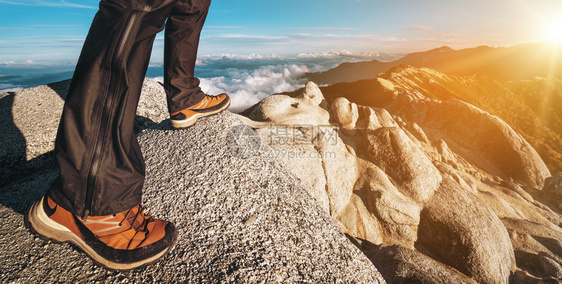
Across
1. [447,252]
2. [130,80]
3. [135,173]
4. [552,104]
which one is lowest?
[552,104]

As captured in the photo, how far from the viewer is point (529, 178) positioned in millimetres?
22953

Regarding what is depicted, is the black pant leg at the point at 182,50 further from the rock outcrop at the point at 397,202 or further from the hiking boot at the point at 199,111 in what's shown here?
the rock outcrop at the point at 397,202

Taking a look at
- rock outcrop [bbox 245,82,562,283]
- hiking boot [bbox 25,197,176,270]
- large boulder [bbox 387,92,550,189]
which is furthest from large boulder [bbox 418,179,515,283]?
large boulder [bbox 387,92,550,189]

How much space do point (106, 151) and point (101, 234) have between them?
93 centimetres

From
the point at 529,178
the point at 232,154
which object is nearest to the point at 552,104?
the point at 529,178

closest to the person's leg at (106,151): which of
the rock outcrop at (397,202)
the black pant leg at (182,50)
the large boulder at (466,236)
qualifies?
the black pant leg at (182,50)

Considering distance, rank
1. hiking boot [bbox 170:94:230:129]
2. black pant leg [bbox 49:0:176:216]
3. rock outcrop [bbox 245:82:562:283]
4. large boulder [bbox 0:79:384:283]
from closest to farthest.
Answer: black pant leg [bbox 49:0:176:216]
large boulder [bbox 0:79:384:283]
hiking boot [bbox 170:94:230:129]
rock outcrop [bbox 245:82:562:283]

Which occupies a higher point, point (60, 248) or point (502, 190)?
point (60, 248)

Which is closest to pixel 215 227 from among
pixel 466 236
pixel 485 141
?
pixel 466 236

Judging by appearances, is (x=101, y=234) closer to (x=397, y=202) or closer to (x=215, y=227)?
(x=215, y=227)

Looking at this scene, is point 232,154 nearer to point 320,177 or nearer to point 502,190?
point 320,177

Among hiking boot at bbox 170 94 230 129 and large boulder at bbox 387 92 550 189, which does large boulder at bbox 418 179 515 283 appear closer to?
hiking boot at bbox 170 94 230 129

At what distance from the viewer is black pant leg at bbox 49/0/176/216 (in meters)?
1.82

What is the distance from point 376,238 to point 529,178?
944 inches
